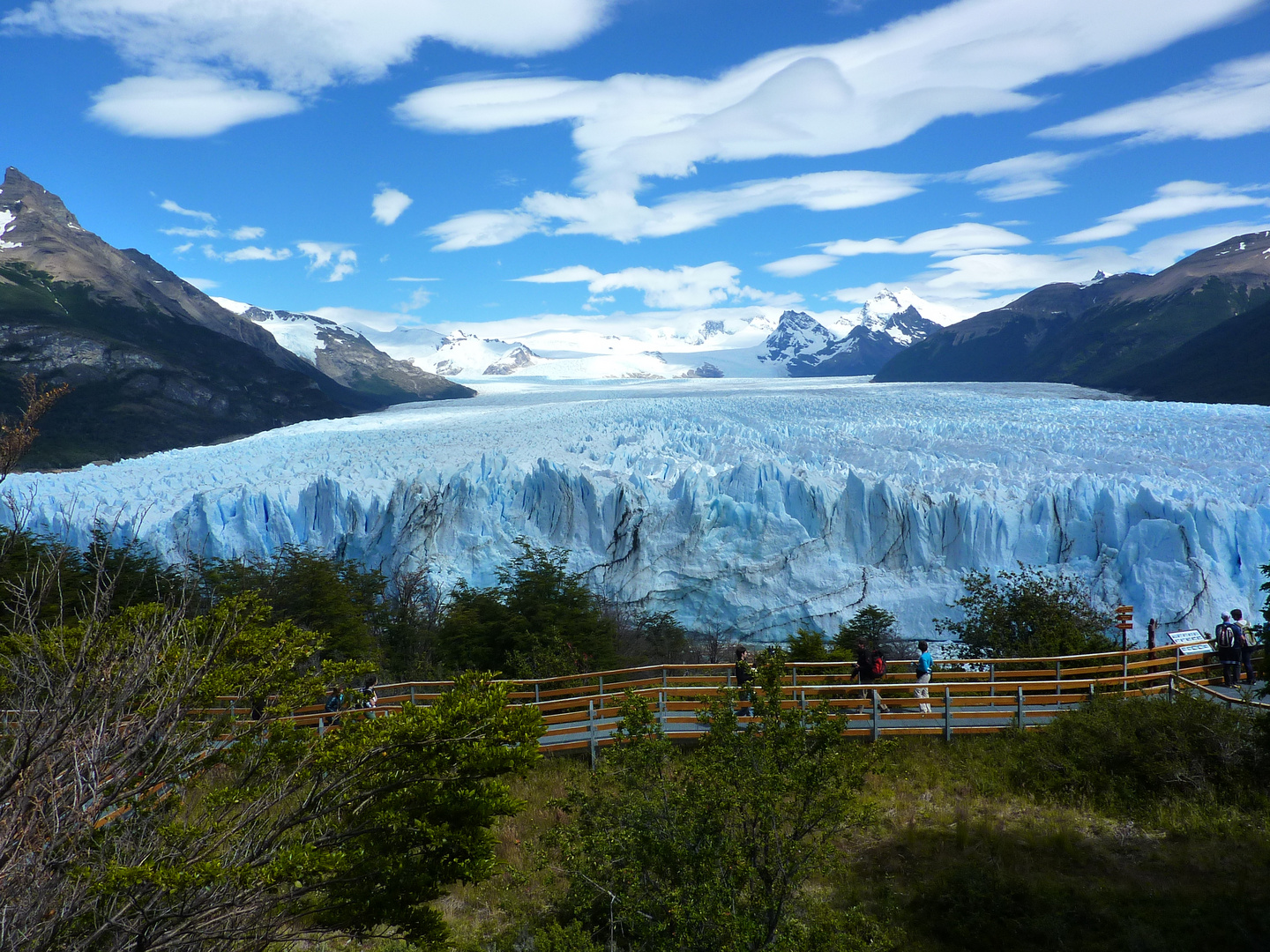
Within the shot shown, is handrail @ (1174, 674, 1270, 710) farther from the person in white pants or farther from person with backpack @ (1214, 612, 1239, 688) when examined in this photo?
the person in white pants

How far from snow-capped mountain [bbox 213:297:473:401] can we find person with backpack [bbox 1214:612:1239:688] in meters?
126

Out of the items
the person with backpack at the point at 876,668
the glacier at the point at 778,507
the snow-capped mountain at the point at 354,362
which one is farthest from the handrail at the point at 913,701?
the snow-capped mountain at the point at 354,362

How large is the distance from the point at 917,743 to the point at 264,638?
8.71 m

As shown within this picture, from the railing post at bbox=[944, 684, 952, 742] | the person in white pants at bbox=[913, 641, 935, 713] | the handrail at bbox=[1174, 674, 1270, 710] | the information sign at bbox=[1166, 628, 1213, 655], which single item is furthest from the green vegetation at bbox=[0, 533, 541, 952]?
the information sign at bbox=[1166, 628, 1213, 655]

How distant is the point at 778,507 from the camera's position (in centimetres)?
2434

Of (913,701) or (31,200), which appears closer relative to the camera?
(913,701)

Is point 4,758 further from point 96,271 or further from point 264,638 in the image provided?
point 96,271

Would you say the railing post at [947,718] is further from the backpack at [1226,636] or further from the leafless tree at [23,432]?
the leafless tree at [23,432]

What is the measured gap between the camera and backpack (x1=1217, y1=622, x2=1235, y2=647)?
1150 centimetres

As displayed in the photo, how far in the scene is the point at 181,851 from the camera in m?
4.68

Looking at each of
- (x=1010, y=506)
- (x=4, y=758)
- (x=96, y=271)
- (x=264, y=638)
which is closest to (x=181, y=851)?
(x=4, y=758)

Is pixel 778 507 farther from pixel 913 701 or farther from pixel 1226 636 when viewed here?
pixel 1226 636

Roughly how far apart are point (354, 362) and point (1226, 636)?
6620 inches


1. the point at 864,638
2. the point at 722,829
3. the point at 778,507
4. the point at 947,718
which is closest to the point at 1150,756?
the point at 947,718
